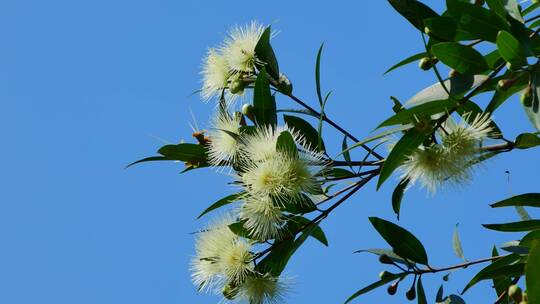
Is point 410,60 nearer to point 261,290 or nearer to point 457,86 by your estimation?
point 457,86

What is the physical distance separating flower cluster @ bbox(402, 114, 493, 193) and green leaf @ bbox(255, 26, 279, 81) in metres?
0.60

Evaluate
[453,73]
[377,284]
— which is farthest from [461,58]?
[377,284]

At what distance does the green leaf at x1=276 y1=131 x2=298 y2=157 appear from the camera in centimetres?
232

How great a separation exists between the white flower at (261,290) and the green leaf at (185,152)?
0.38 meters

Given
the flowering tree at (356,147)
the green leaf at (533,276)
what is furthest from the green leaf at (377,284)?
the green leaf at (533,276)

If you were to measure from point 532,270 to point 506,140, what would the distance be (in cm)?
69

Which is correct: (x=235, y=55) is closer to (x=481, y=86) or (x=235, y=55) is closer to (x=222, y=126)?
(x=222, y=126)

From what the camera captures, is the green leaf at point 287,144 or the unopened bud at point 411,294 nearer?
the green leaf at point 287,144

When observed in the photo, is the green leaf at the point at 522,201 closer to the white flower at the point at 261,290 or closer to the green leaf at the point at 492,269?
the green leaf at the point at 492,269

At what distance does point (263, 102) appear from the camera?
8.34 ft

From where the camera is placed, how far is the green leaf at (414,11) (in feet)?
7.57

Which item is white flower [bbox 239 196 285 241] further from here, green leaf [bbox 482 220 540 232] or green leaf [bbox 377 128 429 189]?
green leaf [bbox 482 220 540 232]

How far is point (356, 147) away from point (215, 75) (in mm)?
616

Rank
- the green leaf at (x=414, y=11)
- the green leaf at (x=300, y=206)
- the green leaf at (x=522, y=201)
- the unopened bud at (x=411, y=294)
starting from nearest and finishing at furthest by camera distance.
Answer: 1. the green leaf at (x=414, y=11)
2. the green leaf at (x=300, y=206)
3. the green leaf at (x=522, y=201)
4. the unopened bud at (x=411, y=294)
